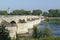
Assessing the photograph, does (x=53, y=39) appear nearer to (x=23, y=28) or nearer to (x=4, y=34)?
(x=4, y=34)

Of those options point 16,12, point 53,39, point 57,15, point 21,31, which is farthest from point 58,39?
point 57,15

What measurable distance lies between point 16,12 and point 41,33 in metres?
104

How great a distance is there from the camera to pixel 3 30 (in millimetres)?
14688

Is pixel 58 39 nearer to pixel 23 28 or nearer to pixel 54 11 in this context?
pixel 23 28

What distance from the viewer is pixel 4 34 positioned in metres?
14.4

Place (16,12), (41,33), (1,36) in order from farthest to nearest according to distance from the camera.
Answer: (16,12) < (41,33) < (1,36)

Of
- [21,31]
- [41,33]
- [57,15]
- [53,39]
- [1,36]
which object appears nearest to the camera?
[1,36]

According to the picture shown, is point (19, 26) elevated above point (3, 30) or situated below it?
below

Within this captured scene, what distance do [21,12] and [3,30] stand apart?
122 metres

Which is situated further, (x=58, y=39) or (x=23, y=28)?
(x=23, y=28)

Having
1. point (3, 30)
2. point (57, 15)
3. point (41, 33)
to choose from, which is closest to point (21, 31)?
point (41, 33)

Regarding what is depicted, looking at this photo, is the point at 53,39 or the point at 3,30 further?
the point at 53,39

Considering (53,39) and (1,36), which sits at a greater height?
(1,36)

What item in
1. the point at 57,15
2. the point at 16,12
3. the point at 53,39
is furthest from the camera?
the point at 57,15
